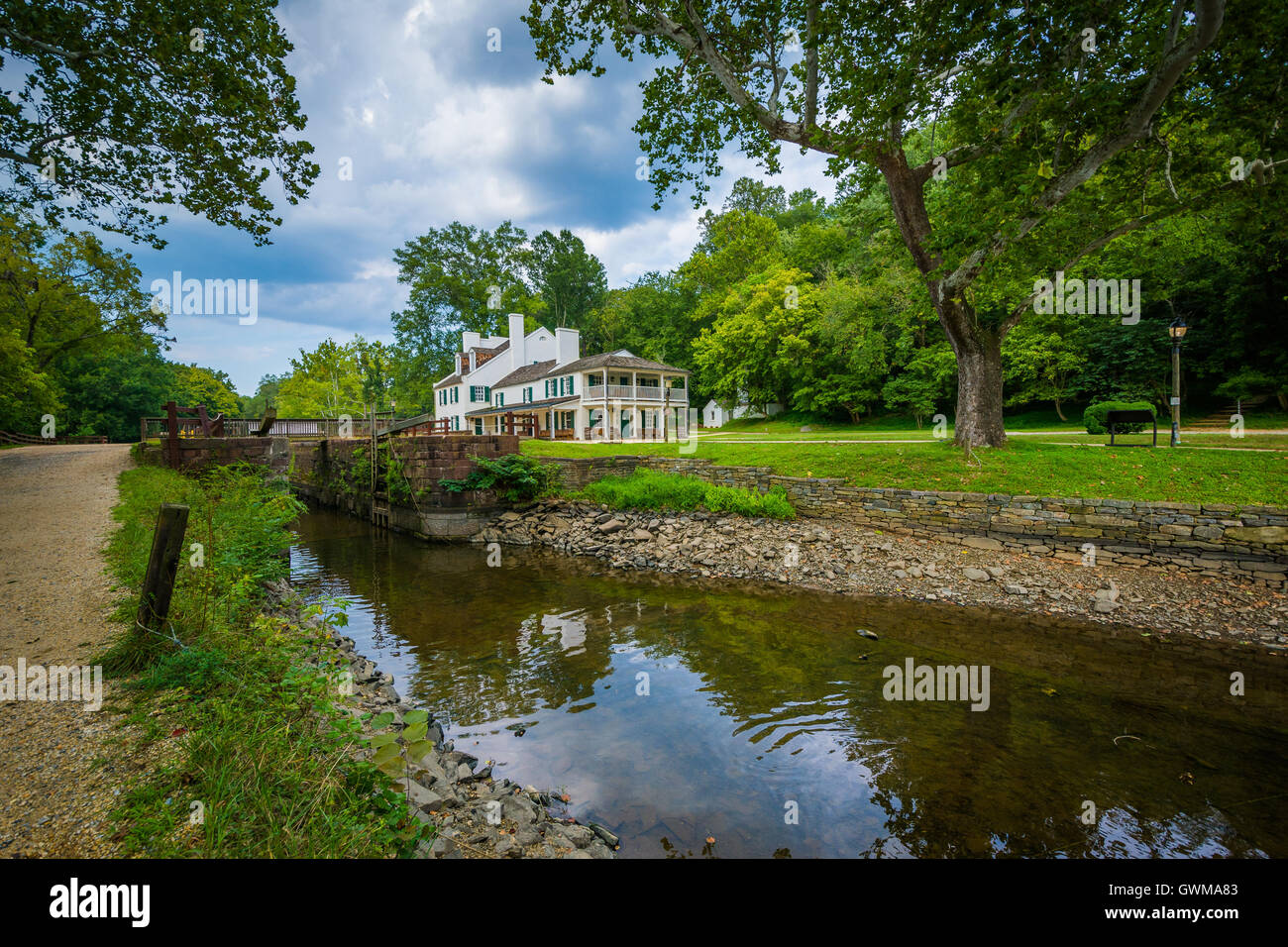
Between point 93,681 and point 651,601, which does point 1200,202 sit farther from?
point 93,681

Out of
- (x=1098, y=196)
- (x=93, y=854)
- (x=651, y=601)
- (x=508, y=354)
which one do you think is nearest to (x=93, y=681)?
(x=93, y=854)

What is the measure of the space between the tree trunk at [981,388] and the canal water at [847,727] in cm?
595

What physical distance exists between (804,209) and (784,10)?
43.1m

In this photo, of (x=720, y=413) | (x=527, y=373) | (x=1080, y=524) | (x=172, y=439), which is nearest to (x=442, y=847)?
(x=1080, y=524)

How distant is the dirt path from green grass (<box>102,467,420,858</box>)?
0.18 metres

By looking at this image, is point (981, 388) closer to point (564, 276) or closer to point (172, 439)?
point (172, 439)

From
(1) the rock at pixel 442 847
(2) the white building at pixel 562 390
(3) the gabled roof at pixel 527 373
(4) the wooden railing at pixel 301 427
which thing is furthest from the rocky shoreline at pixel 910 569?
(3) the gabled roof at pixel 527 373

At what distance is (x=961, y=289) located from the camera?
469 inches

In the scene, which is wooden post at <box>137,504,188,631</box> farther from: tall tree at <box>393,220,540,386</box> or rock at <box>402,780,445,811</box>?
tall tree at <box>393,220,540,386</box>

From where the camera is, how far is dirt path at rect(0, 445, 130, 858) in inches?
99.9

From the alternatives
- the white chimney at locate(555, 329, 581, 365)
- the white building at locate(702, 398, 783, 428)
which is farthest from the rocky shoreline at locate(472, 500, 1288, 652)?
the white building at locate(702, 398, 783, 428)

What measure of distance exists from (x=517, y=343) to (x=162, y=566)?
38.9 metres

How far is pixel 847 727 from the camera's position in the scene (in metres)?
5.78

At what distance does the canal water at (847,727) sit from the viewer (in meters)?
4.24
